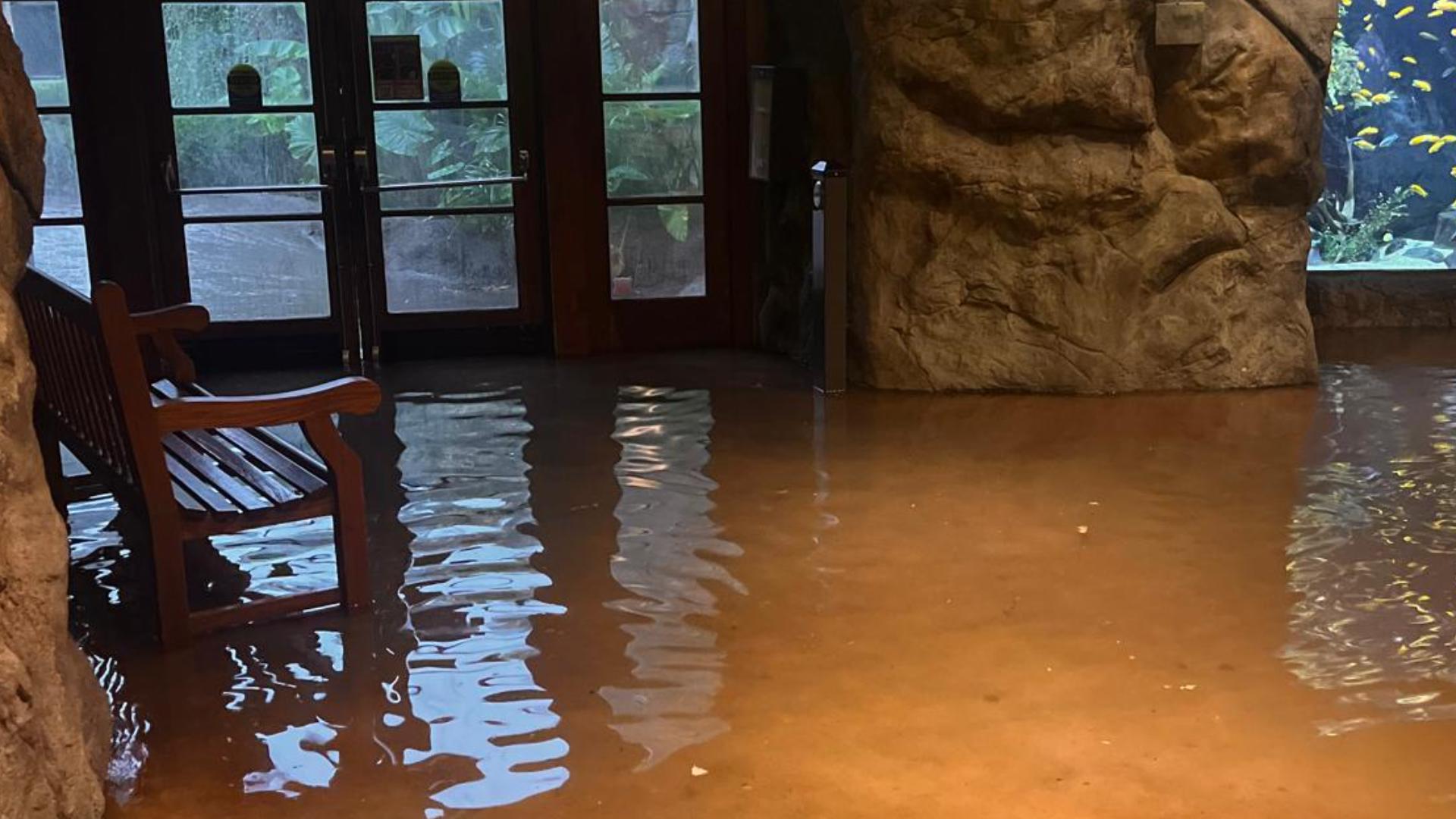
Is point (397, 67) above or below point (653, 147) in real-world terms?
above

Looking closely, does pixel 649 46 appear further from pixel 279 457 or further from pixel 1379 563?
pixel 1379 563

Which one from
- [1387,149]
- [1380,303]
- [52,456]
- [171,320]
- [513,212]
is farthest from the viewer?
[1387,149]

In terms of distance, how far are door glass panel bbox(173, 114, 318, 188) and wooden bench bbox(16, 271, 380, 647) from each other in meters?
2.76

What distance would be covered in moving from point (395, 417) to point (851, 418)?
181 centimetres

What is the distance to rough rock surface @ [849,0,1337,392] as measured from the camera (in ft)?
18.9

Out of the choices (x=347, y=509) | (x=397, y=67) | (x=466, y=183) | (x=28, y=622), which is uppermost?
(x=397, y=67)

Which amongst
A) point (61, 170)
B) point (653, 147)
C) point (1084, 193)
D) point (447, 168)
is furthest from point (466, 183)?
point (1084, 193)

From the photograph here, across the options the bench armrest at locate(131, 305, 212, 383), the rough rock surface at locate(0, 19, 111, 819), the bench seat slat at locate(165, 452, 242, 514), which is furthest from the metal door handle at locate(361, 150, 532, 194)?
the rough rock surface at locate(0, 19, 111, 819)

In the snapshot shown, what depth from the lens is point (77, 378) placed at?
381 centimetres

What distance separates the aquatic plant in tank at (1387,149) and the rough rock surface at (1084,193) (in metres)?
1.85

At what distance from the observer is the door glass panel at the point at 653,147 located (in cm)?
703

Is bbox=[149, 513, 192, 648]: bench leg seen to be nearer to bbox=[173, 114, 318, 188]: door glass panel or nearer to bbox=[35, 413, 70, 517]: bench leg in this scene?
bbox=[35, 413, 70, 517]: bench leg

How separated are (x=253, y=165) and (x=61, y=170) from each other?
31.7 inches

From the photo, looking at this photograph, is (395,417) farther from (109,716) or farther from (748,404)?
(109,716)
